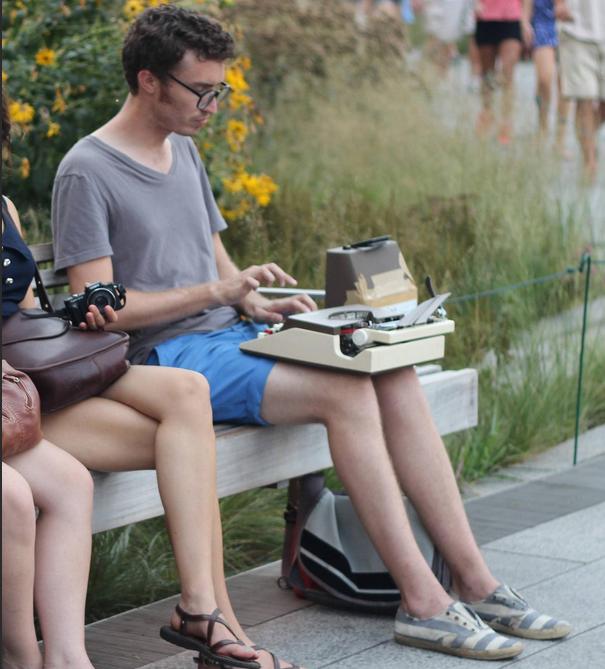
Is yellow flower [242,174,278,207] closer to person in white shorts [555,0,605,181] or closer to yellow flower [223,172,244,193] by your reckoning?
yellow flower [223,172,244,193]

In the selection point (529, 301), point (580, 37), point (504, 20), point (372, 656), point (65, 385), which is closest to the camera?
point (65, 385)

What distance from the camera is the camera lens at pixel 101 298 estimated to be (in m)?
3.51

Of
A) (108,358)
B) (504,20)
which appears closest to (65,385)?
(108,358)

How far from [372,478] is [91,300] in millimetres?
769

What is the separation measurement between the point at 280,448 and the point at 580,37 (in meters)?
7.89

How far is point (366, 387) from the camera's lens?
3615mm

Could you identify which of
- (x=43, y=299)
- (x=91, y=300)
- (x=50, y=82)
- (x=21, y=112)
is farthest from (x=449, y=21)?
(x=91, y=300)

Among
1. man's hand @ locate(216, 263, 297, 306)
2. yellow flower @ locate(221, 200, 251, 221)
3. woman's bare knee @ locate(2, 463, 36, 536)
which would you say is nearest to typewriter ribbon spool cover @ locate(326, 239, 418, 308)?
man's hand @ locate(216, 263, 297, 306)

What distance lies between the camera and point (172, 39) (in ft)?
12.8

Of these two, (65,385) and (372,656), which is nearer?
(65,385)

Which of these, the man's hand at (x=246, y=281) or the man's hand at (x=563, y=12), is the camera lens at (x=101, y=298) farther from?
the man's hand at (x=563, y=12)

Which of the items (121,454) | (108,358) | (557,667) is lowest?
(557,667)

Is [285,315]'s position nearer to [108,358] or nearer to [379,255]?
[379,255]

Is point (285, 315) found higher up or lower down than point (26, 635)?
higher up
